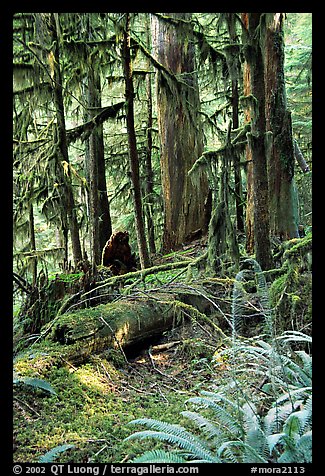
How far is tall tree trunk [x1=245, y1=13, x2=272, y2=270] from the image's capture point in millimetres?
4262

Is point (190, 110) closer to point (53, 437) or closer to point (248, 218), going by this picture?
point (248, 218)

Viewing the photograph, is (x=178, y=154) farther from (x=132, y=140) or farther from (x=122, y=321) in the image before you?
(x=122, y=321)

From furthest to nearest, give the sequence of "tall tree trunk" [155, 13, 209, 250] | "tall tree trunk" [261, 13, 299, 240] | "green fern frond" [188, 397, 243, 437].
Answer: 1. "tall tree trunk" [155, 13, 209, 250]
2. "tall tree trunk" [261, 13, 299, 240]
3. "green fern frond" [188, 397, 243, 437]

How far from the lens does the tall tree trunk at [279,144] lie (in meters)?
5.34

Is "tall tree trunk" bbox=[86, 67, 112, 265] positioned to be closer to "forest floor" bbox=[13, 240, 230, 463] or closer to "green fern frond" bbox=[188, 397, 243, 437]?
"forest floor" bbox=[13, 240, 230, 463]

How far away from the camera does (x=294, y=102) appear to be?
891 cm

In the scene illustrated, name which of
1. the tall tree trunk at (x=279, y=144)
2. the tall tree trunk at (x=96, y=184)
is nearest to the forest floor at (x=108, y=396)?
the tall tree trunk at (x=279, y=144)

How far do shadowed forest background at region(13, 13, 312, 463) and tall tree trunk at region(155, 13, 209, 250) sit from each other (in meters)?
0.02

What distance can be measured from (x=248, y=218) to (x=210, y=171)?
1.59 meters

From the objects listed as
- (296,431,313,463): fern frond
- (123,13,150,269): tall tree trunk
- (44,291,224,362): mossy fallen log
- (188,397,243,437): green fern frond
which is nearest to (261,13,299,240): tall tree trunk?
(44,291,224,362): mossy fallen log

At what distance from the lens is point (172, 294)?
4695 mm

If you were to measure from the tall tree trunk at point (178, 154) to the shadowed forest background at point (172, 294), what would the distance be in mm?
25

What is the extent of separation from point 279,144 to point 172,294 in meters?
2.44

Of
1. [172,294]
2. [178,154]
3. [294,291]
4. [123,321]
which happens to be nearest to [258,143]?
[294,291]
